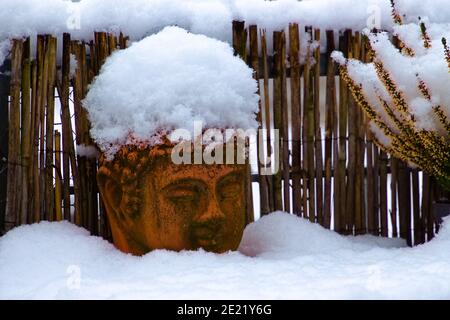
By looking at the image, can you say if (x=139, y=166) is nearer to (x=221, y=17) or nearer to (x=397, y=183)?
(x=221, y=17)

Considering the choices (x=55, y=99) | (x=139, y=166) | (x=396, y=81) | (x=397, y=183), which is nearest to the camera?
(x=139, y=166)

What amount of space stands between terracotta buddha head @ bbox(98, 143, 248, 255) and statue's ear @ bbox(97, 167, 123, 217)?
0.03 metres

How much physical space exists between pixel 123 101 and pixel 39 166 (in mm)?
580

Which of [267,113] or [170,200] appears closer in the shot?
[170,200]

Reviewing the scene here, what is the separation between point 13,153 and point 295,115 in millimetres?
1217

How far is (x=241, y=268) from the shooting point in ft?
6.23

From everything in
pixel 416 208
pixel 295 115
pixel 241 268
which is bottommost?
pixel 241 268

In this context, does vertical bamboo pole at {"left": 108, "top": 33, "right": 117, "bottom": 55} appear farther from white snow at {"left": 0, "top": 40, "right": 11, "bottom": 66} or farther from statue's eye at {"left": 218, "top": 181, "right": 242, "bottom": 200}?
statue's eye at {"left": 218, "top": 181, "right": 242, "bottom": 200}

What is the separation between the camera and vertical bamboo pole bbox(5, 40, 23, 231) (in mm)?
2350

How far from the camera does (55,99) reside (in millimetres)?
2494

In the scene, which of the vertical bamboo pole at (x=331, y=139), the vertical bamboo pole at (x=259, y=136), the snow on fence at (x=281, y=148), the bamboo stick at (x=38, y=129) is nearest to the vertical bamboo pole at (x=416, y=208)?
the snow on fence at (x=281, y=148)

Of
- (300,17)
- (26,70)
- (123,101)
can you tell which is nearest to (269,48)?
(300,17)

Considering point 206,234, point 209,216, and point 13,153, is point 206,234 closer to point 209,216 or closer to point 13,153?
point 209,216

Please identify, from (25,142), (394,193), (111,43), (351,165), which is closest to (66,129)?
(25,142)
